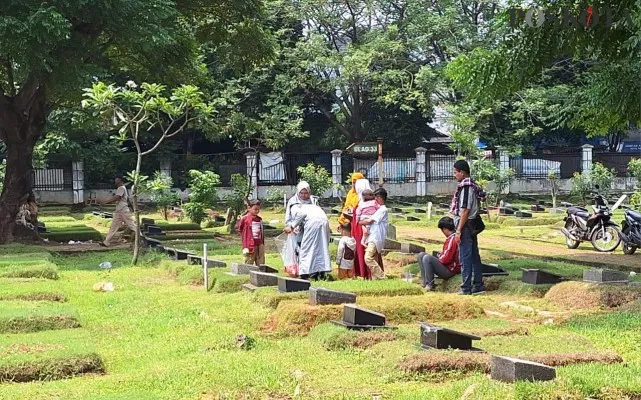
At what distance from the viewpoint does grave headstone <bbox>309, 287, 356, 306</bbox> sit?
806 cm

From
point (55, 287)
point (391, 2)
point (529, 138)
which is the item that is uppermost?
point (391, 2)

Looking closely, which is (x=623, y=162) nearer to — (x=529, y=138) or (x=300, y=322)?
(x=529, y=138)

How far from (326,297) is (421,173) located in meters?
29.1

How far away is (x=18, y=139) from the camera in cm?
1875

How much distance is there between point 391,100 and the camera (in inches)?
1373

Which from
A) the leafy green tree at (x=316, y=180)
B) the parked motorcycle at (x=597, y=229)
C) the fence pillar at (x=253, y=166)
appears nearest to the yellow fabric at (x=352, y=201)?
the parked motorcycle at (x=597, y=229)

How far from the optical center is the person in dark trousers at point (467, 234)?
31.9ft

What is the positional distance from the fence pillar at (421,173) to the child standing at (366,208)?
25863 millimetres

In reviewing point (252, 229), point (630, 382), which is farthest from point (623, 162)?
point (630, 382)

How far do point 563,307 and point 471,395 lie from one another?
14.0 ft

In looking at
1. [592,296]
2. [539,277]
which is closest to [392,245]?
[539,277]

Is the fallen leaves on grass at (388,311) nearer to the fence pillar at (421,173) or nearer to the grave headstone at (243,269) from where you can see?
the grave headstone at (243,269)

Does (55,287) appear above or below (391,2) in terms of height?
below

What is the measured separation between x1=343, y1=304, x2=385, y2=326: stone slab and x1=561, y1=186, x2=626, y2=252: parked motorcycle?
33.0 feet
